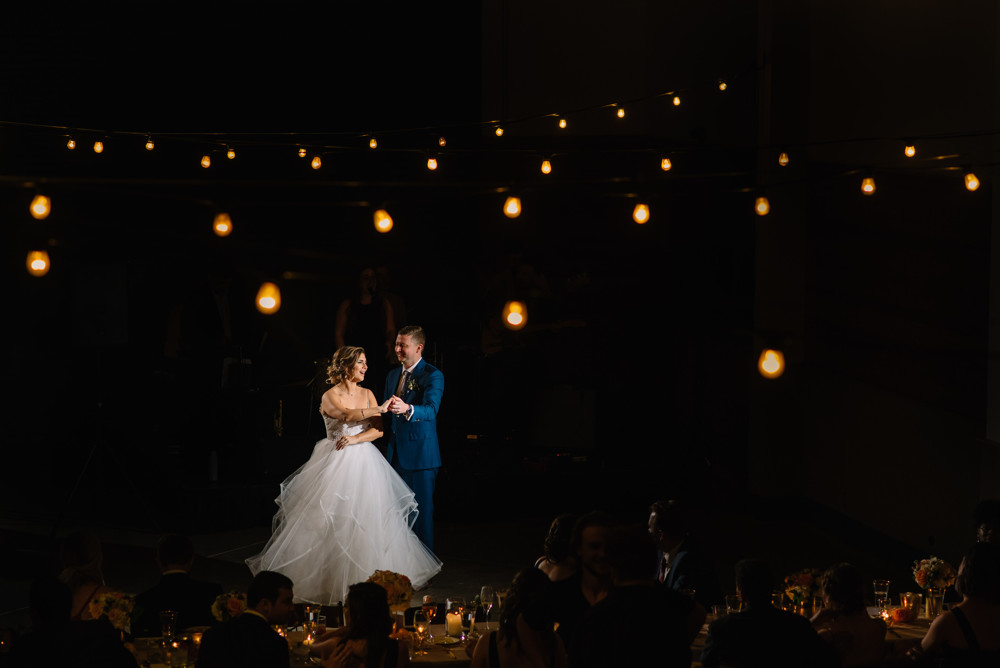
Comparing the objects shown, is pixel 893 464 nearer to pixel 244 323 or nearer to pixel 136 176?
pixel 244 323

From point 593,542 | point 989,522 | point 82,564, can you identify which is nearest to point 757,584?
point 593,542

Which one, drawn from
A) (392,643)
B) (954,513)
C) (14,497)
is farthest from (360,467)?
(14,497)

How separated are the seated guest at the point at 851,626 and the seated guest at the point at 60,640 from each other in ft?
8.29

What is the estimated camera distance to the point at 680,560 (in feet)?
16.6

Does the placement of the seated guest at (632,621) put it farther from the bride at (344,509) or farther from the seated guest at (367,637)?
the bride at (344,509)

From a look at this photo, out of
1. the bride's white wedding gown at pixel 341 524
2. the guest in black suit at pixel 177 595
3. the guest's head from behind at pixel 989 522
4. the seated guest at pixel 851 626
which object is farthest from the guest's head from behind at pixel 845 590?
the bride's white wedding gown at pixel 341 524

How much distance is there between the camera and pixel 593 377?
442 inches

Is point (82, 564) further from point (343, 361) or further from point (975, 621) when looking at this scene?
point (975, 621)

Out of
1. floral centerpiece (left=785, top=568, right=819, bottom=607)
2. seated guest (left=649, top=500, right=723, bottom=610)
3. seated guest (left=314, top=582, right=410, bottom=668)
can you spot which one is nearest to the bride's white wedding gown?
seated guest (left=649, top=500, right=723, bottom=610)

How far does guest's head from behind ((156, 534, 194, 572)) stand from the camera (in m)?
4.92

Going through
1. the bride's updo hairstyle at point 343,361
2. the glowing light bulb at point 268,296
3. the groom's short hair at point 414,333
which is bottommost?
the bride's updo hairstyle at point 343,361

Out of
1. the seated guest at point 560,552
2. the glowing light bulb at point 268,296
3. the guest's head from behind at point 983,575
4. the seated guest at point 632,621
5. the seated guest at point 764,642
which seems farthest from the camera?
the glowing light bulb at point 268,296

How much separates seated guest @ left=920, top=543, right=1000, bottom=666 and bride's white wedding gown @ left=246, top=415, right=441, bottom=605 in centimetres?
379

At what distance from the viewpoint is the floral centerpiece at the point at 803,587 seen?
506 cm
